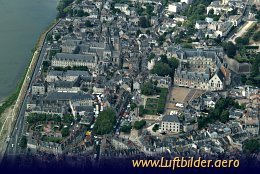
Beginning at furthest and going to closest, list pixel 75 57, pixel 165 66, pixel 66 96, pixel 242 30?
pixel 242 30
pixel 75 57
pixel 165 66
pixel 66 96

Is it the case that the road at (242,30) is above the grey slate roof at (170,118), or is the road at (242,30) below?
above

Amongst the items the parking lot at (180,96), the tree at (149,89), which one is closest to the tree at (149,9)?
the parking lot at (180,96)

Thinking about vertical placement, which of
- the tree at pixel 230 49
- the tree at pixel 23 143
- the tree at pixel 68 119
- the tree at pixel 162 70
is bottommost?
the tree at pixel 23 143

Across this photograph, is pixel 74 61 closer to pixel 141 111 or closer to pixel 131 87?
pixel 131 87

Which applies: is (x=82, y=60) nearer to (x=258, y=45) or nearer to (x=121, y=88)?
(x=121, y=88)

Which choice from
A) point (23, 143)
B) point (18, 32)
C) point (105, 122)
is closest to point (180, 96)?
point (105, 122)

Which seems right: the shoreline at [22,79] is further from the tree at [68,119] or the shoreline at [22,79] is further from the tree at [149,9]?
the tree at [149,9]
